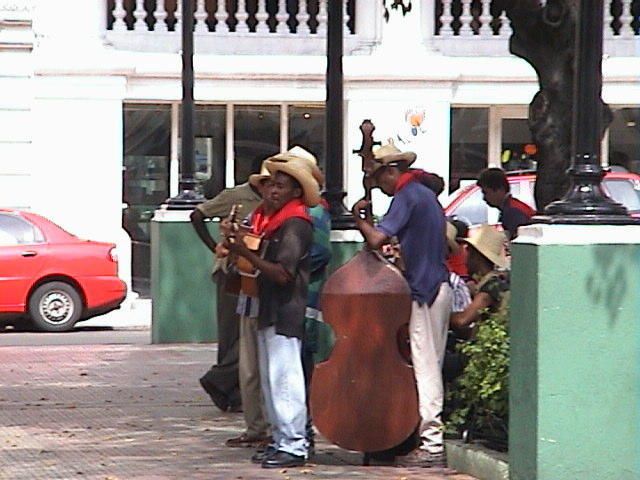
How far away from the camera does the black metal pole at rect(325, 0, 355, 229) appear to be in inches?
492

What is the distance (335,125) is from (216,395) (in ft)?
7.91

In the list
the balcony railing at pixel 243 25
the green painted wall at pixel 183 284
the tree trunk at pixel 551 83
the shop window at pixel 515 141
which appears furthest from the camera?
the shop window at pixel 515 141

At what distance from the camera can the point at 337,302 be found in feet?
30.5

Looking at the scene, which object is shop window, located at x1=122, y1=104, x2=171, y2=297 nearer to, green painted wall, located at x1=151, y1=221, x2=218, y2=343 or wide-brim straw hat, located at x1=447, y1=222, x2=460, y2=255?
green painted wall, located at x1=151, y1=221, x2=218, y2=343

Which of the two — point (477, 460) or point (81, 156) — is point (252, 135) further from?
point (477, 460)


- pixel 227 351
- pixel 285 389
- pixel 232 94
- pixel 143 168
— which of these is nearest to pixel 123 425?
pixel 227 351

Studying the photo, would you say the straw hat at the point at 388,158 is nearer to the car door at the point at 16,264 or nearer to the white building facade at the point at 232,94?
the car door at the point at 16,264

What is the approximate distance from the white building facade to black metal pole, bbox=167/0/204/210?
6470 mm

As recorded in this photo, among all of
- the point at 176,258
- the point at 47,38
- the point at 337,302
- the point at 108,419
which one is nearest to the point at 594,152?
the point at 337,302

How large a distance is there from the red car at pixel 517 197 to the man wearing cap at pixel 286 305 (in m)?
9.09

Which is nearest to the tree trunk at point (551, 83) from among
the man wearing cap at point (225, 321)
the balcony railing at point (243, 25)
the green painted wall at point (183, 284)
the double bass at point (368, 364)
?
the man wearing cap at point (225, 321)

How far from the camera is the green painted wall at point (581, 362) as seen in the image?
796 centimetres

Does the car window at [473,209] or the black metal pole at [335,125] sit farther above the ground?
the black metal pole at [335,125]

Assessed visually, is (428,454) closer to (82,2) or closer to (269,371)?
(269,371)
